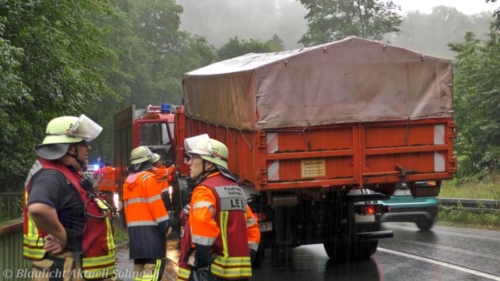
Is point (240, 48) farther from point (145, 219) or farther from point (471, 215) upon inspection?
point (145, 219)

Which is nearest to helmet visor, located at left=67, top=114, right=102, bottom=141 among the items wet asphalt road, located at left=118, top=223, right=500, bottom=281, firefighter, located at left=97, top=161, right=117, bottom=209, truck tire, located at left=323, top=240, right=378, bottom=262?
wet asphalt road, located at left=118, top=223, right=500, bottom=281

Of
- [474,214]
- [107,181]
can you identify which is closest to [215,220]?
[474,214]

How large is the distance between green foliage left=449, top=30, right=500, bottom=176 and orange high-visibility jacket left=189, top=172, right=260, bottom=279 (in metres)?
20.5

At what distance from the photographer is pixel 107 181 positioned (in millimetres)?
23125

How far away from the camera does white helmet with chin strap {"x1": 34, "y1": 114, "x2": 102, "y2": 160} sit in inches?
206

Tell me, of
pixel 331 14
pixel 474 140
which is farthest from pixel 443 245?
pixel 331 14

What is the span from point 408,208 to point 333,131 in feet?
19.2

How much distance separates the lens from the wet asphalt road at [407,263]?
10.6 m

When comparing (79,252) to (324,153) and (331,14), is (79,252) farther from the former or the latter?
(331,14)

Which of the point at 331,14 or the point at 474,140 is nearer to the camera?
the point at 474,140

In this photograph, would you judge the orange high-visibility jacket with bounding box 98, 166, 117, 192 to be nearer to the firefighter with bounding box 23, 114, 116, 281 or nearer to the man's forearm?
the firefighter with bounding box 23, 114, 116, 281

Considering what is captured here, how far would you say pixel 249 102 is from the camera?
10.1 metres

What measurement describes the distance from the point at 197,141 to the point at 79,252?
42.5 inches

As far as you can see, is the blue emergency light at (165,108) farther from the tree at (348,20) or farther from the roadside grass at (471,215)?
the tree at (348,20)
